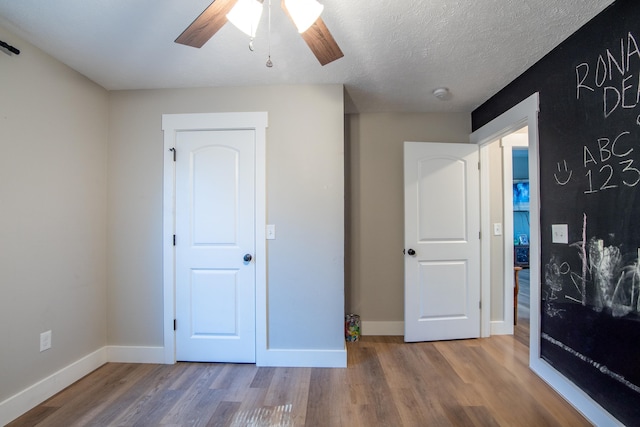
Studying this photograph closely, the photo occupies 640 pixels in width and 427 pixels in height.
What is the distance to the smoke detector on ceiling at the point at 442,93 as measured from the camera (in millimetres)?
2402

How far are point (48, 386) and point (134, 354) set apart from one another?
0.54 metres

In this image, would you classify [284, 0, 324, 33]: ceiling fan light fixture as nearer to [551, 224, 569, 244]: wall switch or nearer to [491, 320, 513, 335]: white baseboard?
[551, 224, 569, 244]: wall switch

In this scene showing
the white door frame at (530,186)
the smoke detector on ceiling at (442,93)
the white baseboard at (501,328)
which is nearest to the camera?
the white door frame at (530,186)

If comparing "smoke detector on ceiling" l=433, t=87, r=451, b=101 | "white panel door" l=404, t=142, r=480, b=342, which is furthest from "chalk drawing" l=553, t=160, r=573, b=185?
"smoke detector on ceiling" l=433, t=87, r=451, b=101

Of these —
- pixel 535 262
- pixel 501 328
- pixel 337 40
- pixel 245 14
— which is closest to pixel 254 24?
pixel 245 14

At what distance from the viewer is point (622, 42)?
145 cm

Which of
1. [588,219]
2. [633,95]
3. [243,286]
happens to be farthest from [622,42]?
[243,286]

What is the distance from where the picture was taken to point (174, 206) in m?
2.34

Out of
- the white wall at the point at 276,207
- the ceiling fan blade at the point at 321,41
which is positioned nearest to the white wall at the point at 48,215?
the white wall at the point at 276,207

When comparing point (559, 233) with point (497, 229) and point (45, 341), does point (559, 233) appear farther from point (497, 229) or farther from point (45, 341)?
point (45, 341)

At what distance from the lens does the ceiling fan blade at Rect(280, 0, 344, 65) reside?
4.14 feet

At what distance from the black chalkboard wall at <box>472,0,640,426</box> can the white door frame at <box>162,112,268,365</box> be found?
2054mm

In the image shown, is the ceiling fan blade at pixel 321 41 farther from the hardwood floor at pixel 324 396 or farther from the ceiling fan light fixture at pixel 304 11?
the hardwood floor at pixel 324 396

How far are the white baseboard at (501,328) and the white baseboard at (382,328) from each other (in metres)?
0.94
